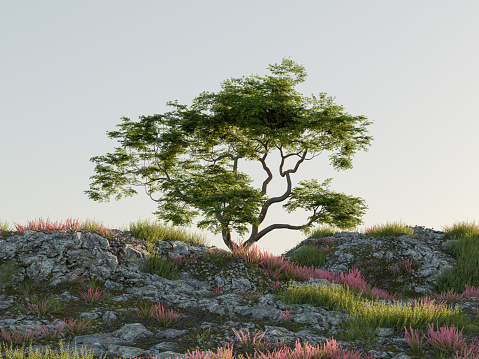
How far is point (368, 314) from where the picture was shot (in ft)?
28.2

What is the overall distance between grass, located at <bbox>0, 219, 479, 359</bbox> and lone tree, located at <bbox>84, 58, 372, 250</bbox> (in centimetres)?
593

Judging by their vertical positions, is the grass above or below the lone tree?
below

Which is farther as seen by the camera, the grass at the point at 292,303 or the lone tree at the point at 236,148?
the lone tree at the point at 236,148

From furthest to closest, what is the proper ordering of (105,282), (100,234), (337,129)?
(337,129) < (100,234) < (105,282)

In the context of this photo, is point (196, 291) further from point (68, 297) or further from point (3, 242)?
point (3, 242)

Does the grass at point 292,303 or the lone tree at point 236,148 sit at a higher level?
the lone tree at point 236,148

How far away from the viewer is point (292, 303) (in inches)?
396

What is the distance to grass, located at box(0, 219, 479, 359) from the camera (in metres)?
6.94

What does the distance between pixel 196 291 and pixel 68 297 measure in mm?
3139

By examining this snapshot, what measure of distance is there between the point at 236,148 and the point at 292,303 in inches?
693

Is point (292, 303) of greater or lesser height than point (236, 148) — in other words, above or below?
below

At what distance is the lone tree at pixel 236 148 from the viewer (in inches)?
864

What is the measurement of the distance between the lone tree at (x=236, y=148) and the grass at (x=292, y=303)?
5934mm

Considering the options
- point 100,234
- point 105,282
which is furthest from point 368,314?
point 100,234
